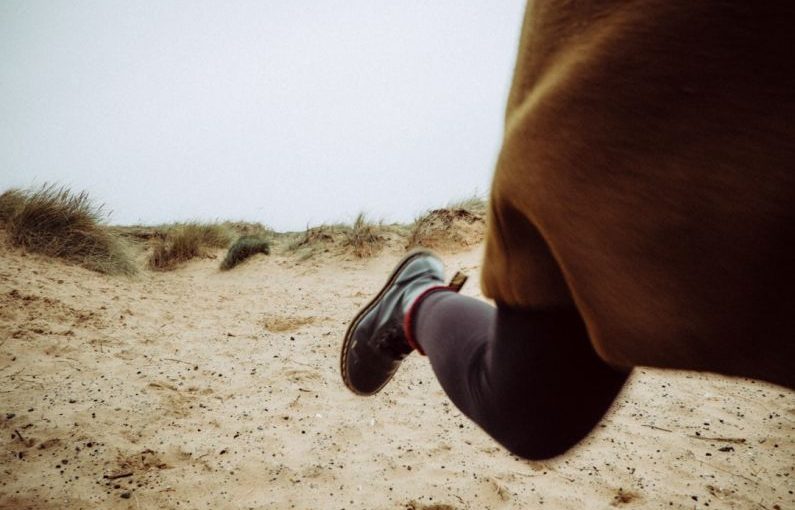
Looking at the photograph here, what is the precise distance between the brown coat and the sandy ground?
46.3 inches

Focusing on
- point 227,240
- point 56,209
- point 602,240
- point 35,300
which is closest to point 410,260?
point 602,240

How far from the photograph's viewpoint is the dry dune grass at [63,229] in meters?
4.05

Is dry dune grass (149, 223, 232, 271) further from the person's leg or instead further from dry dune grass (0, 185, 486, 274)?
the person's leg

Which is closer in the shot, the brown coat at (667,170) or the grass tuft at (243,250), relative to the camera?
the brown coat at (667,170)

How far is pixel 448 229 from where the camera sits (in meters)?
5.65

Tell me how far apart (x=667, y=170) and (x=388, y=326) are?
37.6 inches

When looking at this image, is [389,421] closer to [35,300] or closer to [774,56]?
[774,56]

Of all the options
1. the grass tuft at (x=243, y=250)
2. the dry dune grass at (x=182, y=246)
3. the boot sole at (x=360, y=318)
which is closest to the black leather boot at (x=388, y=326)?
the boot sole at (x=360, y=318)

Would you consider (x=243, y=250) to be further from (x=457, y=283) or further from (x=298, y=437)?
(x=457, y=283)

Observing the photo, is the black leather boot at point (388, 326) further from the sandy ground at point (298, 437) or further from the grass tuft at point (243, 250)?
the grass tuft at point (243, 250)

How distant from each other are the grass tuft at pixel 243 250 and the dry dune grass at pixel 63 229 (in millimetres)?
1463

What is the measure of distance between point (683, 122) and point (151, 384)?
95.8 inches

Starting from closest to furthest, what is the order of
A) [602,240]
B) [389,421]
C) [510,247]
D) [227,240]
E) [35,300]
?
[602,240] → [510,247] → [389,421] → [35,300] → [227,240]

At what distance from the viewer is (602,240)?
16.3 inches
